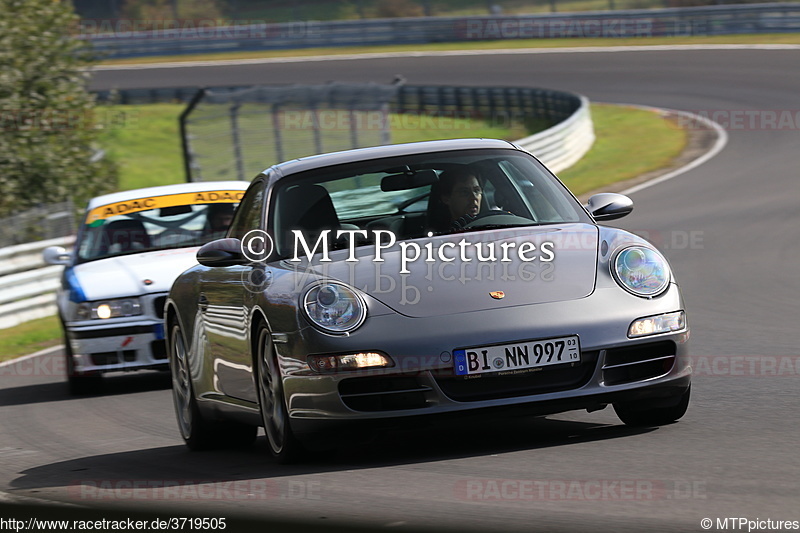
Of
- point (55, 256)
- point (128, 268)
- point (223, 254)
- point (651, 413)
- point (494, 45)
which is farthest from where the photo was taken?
point (494, 45)

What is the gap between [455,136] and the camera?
28562 mm

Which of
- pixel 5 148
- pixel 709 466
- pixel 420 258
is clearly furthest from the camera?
pixel 5 148

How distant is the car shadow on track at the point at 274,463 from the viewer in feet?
18.9

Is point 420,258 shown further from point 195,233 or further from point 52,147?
point 52,147

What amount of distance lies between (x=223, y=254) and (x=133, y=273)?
402 cm

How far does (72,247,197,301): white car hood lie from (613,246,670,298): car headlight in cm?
483

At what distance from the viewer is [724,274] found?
12688 mm

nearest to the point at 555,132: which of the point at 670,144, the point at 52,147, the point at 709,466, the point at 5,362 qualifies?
the point at 670,144

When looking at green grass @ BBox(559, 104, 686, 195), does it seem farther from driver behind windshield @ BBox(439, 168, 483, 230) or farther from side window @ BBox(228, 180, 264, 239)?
driver behind windshield @ BBox(439, 168, 483, 230)

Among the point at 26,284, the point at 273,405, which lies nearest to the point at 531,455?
the point at 273,405

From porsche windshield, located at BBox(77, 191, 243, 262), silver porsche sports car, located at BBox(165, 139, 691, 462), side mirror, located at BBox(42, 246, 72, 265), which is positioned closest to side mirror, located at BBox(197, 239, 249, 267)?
silver porsche sports car, located at BBox(165, 139, 691, 462)

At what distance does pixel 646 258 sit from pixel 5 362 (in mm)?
8113

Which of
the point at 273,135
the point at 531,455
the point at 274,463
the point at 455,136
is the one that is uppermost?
the point at 531,455

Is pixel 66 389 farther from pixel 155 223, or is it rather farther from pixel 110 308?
pixel 155 223
